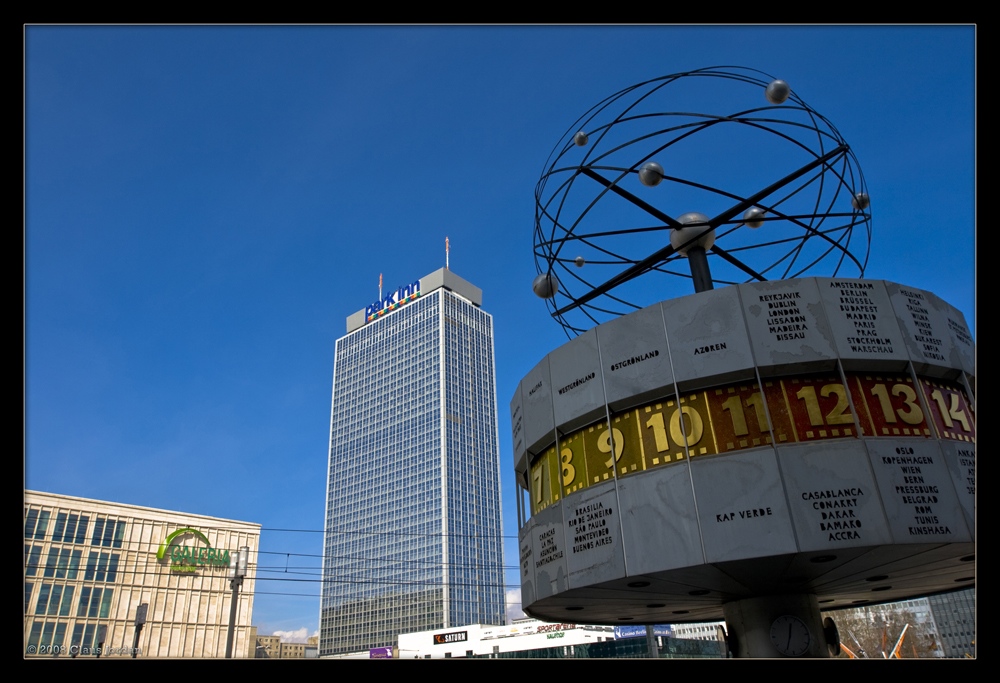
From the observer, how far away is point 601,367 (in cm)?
1504

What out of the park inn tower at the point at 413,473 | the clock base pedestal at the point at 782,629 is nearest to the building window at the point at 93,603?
the park inn tower at the point at 413,473

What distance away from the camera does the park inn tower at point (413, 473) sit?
149750mm

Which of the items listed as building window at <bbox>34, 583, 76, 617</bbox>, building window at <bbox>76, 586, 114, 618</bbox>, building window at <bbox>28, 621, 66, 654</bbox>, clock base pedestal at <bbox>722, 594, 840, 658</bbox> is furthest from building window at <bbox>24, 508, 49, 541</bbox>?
clock base pedestal at <bbox>722, 594, 840, 658</bbox>

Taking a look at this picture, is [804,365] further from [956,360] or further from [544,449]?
[544,449]

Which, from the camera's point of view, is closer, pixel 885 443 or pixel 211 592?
pixel 885 443

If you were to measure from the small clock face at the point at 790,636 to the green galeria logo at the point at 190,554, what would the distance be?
79.3 meters

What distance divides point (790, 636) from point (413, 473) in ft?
492

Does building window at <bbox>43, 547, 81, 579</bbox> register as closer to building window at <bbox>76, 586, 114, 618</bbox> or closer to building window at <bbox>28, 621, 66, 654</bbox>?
building window at <bbox>76, 586, 114, 618</bbox>

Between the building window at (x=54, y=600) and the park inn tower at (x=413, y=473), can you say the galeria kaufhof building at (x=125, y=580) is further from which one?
the park inn tower at (x=413, y=473)
